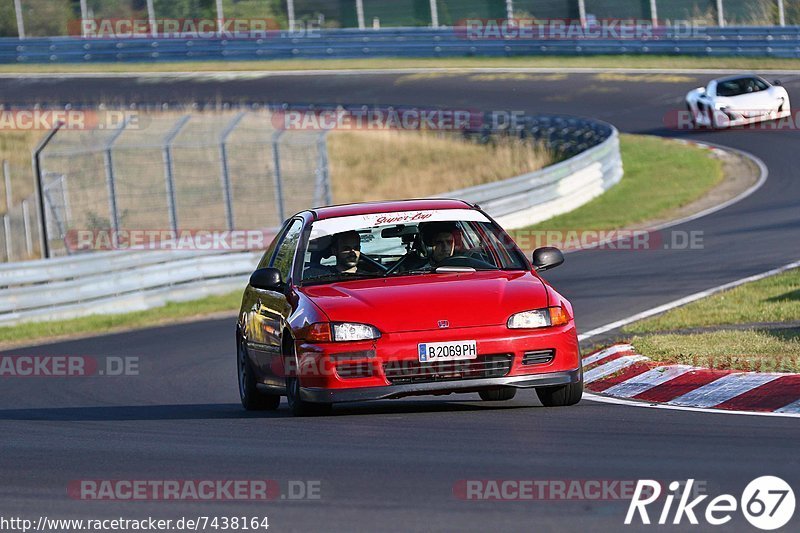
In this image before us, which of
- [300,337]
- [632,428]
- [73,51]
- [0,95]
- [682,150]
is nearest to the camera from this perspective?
[632,428]

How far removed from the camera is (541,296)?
8836 millimetres

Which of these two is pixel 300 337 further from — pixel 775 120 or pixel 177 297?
pixel 775 120

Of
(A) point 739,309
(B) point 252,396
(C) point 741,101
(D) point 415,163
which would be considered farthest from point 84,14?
(B) point 252,396

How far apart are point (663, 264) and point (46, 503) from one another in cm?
1341

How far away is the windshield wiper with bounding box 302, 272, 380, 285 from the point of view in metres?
9.43

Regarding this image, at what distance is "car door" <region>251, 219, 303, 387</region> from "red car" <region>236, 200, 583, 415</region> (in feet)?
0.05

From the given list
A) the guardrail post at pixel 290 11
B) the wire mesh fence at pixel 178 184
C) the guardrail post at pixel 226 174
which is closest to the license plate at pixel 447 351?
the wire mesh fence at pixel 178 184

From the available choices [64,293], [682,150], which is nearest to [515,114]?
[682,150]

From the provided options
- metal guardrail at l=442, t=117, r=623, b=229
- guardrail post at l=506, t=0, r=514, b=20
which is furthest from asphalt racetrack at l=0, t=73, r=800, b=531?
guardrail post at l=506, t=0, r=514, b=20

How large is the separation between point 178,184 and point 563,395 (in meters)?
24.5

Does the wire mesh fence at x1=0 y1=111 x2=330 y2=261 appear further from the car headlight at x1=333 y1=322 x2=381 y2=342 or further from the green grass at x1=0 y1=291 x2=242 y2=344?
the car headlight at x1=333 y1=322 x2=381 y2=342

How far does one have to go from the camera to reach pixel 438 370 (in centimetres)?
847

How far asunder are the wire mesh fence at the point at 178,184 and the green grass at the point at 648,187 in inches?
175

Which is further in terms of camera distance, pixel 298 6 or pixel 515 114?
pixel 298 6
